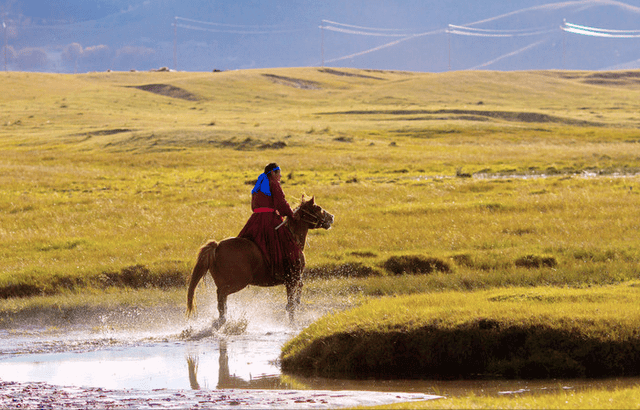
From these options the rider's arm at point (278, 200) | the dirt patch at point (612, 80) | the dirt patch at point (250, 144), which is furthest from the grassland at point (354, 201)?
the dirt patch at point (612, 80)

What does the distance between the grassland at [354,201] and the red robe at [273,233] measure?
7.97ft

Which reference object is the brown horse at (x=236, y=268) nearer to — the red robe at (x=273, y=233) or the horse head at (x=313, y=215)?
the horse head at (x=313, y=215)

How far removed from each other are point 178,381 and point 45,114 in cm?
10174

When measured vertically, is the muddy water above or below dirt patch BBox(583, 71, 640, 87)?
below

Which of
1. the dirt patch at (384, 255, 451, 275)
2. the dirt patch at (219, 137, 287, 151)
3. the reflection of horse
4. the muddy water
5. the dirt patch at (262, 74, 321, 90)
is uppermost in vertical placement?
the dirt patch at (262, 74, 321, 90)

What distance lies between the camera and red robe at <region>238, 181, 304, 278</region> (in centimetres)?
1424

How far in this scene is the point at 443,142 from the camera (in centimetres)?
6862

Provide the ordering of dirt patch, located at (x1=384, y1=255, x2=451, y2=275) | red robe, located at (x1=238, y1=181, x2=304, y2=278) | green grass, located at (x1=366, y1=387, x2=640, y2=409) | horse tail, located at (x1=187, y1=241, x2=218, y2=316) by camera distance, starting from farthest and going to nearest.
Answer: dirt patch, located at (x1=384, y1=255, x2=451, y2=275) → red robe, located at (x1=238, y1=181, x2=304, y2=278) → horse tail, located at (x1=187, y1=241, x2=218, y2=316) → green grass, located at (x1=366, y1=387, x2=640, y2=409)

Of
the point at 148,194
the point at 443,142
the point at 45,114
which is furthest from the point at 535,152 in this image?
the point at 45,114

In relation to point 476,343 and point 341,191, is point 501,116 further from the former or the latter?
point 476,343

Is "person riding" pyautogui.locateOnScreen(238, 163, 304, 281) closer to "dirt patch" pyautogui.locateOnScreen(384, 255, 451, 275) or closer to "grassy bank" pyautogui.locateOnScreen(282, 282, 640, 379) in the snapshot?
"grassy bank" pyautogui.locateOnScreen(282, 282, 640, 379)

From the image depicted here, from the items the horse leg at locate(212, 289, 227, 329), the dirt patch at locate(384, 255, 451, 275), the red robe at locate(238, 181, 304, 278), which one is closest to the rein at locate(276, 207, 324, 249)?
the red robe at locate(238, 181, 304, 278)

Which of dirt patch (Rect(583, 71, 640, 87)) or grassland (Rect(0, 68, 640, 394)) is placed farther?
dirt patch (Rect(583, 71, 640, 87))

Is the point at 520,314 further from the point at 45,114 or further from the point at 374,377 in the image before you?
the point at 45,114
